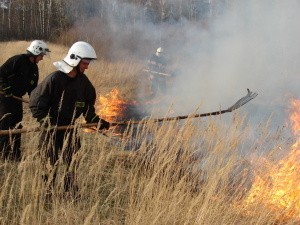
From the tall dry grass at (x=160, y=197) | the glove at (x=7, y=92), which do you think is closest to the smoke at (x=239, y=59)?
the glove at (x=7, y=92)

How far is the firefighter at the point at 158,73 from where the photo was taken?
11.6 metres

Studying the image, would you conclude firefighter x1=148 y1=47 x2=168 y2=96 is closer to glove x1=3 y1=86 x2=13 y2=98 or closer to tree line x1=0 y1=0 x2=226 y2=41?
glove x1=3 y1=86 x2=13 y2=98

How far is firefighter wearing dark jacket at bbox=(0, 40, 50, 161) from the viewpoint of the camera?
505cm

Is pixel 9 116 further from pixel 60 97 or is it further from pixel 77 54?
pixel 77 54

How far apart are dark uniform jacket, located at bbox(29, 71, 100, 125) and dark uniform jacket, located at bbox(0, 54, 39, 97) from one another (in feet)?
5.13

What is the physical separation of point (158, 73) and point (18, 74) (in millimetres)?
6940

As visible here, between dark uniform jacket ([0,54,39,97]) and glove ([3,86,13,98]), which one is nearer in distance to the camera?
glove ([3,86,13,98])

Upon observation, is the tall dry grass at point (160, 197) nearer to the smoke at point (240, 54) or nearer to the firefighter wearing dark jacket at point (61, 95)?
the firefighter wearing dark jacket at point (61, 95)

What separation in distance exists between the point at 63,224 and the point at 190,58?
12161 millimetres

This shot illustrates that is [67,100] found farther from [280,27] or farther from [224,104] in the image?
[280,27]

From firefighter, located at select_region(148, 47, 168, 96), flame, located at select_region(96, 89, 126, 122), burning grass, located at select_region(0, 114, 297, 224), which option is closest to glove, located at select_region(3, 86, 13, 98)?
burning grass, located at select_region(0, 114, 297, 224)

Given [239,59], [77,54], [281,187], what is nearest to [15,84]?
[77,54]

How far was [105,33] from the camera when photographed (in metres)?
26.9

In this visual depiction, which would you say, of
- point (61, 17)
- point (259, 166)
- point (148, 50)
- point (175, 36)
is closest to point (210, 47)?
point (175, 36)
